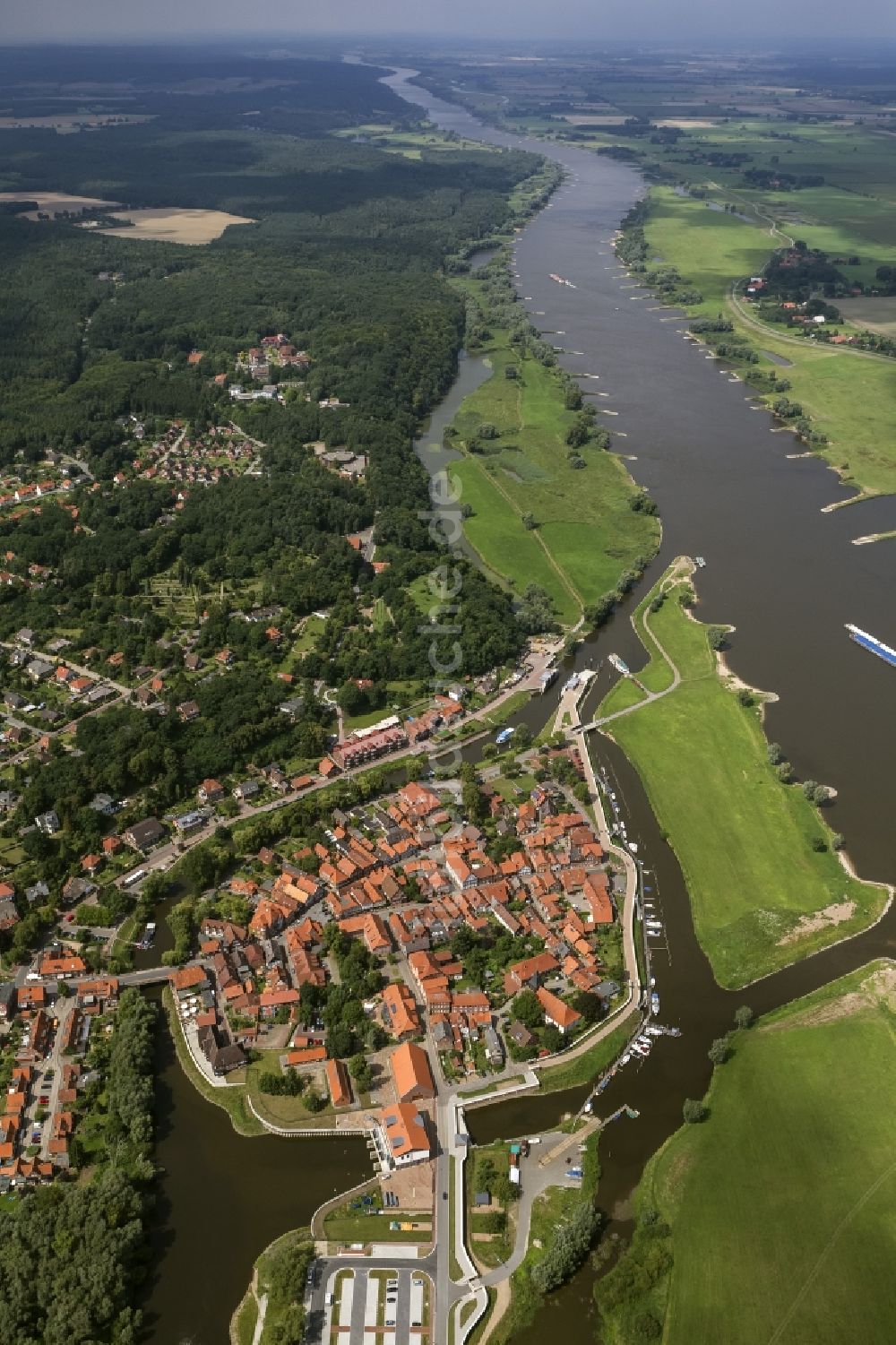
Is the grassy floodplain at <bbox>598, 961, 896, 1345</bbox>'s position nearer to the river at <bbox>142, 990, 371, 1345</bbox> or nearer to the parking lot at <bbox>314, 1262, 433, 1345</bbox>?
the parking lot at <bbox>314, 1262, 433, 1345</bbox>

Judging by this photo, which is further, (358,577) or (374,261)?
(374,261)

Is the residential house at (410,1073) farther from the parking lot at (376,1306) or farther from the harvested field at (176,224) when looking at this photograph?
the harvested field at (176,224)

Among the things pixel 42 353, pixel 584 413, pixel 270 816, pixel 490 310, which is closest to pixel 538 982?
pixel 270 816

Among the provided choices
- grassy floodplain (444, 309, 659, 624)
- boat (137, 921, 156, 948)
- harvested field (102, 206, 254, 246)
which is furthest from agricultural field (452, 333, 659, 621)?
harvested field (102, 206, 254, 246)

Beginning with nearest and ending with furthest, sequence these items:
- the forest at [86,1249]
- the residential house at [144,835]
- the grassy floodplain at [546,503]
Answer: the forest at [86,1249] → the residential house at [144,835] → the grassy floodplain at [546,503]

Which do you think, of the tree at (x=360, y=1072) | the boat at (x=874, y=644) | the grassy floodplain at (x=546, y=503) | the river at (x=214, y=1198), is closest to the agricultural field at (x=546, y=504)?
the grassy floodplain at (x=546, y=503)

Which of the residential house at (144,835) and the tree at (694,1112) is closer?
the tree at (694,1112)

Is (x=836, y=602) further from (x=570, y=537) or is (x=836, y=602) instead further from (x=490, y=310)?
(x=490, y=310)
